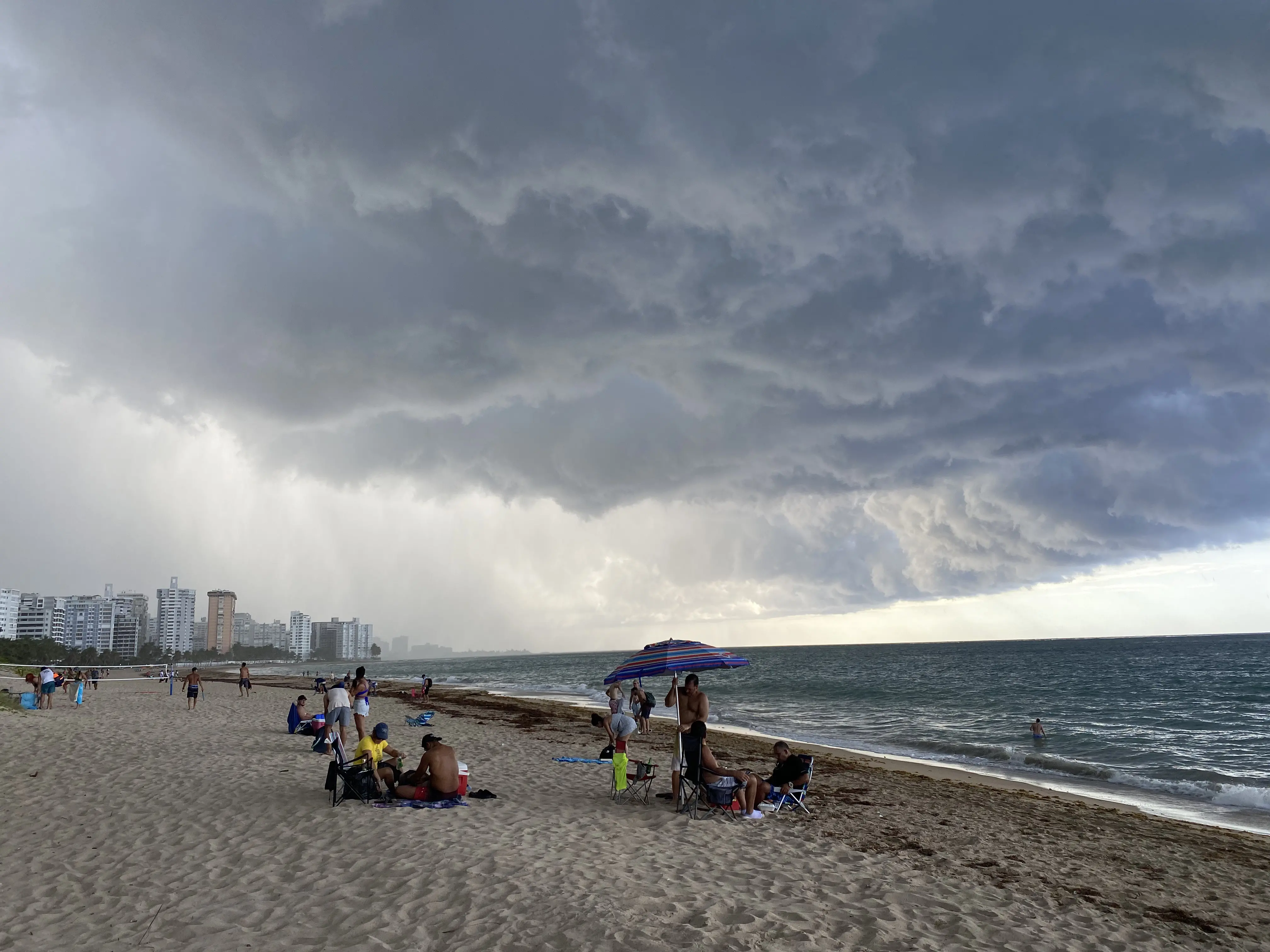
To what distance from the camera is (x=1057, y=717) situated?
33.0 m

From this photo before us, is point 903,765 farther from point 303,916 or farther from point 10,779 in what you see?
point 10,779

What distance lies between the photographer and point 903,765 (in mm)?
18609

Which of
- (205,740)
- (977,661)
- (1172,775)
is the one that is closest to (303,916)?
(205,740)

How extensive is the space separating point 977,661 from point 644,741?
8886 cm

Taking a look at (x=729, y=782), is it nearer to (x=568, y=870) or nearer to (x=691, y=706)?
(x=691, y=706)

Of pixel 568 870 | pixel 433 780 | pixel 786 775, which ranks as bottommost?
pixel 786 775

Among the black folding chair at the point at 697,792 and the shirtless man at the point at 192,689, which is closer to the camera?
the black folding chair at the point at 697,792

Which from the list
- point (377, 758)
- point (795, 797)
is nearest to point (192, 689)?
point (377, 758)

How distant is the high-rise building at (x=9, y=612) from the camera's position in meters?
182

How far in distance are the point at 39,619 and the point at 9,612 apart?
8.19 metres

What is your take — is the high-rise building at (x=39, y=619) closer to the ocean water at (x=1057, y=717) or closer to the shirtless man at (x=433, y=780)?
the ocean water at (x=1057, y=717)

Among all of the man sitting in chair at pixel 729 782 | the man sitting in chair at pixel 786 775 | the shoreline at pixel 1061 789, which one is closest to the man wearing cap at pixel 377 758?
the man sitting in chair at pixel 729 782

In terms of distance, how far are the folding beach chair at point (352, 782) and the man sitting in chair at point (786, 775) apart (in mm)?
5643

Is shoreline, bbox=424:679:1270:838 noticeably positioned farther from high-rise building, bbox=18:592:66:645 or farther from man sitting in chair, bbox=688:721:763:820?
high-rise building, bbox=18:592:66:645
